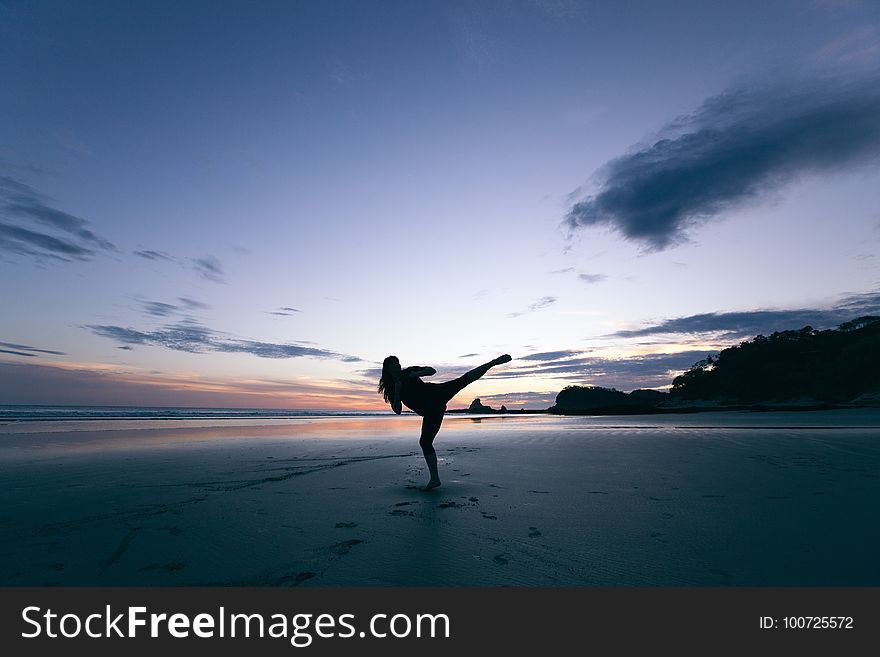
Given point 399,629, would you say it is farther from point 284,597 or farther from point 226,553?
point 226,553

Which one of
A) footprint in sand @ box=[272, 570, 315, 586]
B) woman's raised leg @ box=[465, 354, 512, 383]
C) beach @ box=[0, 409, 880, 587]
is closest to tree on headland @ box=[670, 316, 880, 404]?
beach @ box=[0, 409, 880, 587]

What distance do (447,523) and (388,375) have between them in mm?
2947

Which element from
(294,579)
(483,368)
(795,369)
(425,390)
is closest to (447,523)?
(294,579)

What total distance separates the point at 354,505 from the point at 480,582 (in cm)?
281

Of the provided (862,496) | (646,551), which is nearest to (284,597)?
(646,551)

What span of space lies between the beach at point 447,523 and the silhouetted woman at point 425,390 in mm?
1058

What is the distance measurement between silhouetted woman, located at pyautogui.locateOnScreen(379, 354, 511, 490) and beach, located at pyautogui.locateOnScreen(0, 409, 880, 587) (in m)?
1.06

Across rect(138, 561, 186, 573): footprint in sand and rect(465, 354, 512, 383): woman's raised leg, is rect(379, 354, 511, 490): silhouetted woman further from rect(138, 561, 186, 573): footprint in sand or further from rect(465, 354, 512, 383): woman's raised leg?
rect(138, 561, 186, 573): footprint in sand

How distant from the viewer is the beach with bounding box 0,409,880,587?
315 cm

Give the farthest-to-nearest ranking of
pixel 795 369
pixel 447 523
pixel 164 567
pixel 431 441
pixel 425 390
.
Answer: pixel 795 369, pixel 425 390, pixel 431 441, pixel 447 523, pixel 164 567

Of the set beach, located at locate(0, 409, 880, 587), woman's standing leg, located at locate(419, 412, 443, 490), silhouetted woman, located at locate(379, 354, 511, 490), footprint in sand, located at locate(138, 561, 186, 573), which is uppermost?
silhouetted woman, located at locate(379, 354, 511, 490)

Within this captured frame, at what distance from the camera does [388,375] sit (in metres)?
6.94

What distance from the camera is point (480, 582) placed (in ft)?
9.95

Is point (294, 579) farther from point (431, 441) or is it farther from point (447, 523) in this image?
point (431, 441)
